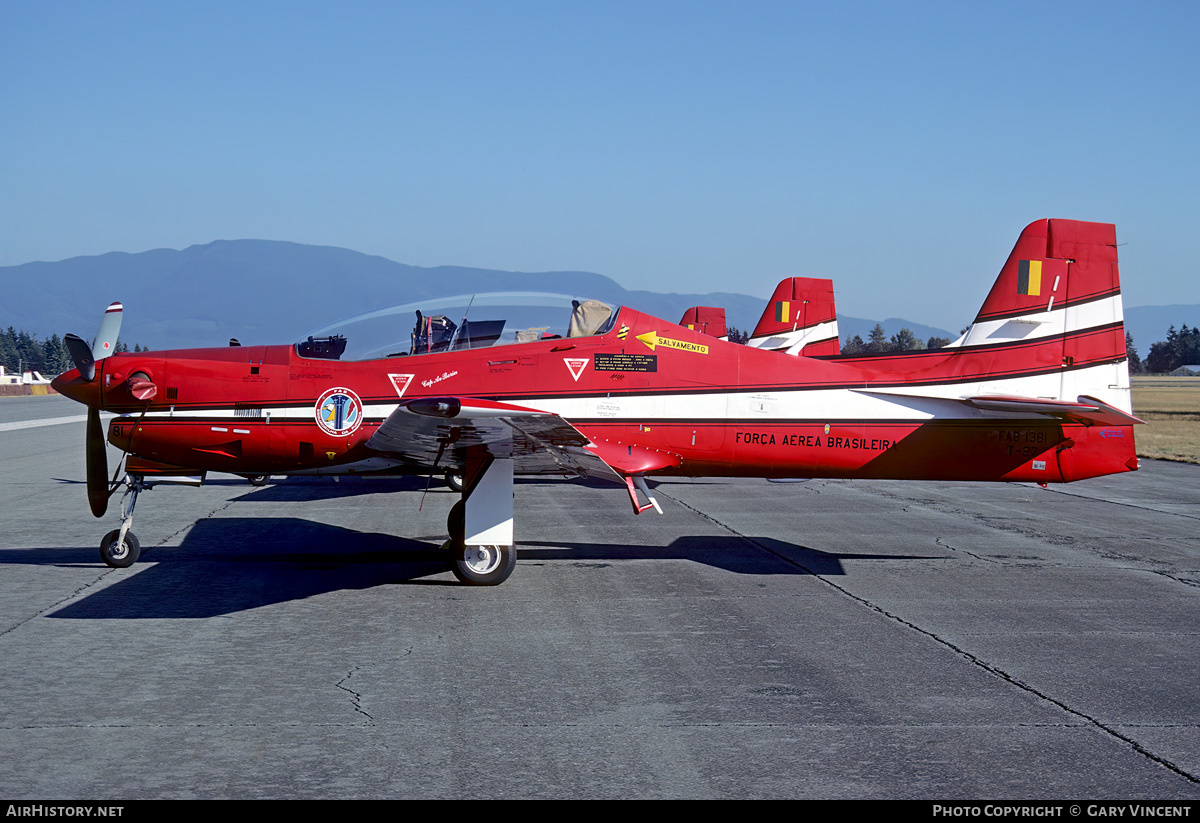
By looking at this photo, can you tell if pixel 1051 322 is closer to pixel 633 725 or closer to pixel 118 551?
pixel 633 725

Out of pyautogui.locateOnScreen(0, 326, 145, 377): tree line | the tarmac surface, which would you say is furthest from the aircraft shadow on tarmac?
pyautogui.locateOnScreen(0, 326, 145, 377): tree line

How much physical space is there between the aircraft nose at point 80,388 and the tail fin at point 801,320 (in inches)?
603

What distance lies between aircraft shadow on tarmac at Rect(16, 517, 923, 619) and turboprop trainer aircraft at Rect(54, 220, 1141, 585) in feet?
2.43

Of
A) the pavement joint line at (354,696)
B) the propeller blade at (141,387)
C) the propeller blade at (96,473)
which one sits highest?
the propeller blade at (141,387)

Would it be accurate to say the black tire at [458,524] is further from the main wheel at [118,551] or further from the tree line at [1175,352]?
the tree line at [1175,352]

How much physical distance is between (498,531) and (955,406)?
4.44 m

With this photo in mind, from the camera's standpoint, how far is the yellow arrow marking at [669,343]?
28.1 ft

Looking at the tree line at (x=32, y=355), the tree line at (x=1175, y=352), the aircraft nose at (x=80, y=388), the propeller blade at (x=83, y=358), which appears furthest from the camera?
the tree line at (x=1175, y=352)

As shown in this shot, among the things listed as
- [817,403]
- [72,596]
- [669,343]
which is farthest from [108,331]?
[817,403]

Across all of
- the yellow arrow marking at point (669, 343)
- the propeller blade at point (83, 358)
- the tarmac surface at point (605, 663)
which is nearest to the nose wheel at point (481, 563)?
the tarmac surface at point (605, 663)

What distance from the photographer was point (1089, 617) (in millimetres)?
7156

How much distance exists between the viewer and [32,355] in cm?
16000

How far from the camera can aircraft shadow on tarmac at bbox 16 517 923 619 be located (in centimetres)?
739
